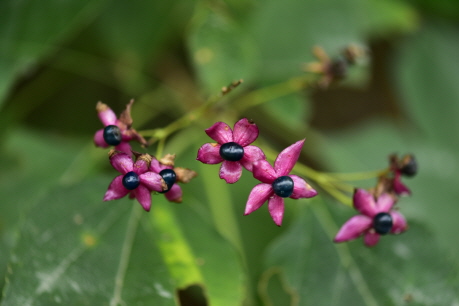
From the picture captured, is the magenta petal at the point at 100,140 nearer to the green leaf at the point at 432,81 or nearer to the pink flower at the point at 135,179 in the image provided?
the pink flower at the point at 135,179

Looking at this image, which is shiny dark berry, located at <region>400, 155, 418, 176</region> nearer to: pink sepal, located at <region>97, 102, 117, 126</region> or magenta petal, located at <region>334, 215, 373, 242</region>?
magenta petal, located at <region>334, 215, 373, 242</region>

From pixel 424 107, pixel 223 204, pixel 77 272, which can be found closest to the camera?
pixel 77 272

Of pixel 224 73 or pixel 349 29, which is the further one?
pixel 349 29

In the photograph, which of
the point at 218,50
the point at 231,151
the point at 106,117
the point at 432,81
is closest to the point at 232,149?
the point at 231,151

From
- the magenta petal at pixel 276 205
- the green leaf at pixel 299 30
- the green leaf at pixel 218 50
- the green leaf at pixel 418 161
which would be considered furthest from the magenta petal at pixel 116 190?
the green leaf at pixel 418 161

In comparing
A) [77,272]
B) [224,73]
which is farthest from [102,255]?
[224,73]

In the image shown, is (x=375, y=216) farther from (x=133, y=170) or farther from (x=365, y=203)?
(x=133, y=170)

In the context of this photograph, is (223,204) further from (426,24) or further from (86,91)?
(426,24)

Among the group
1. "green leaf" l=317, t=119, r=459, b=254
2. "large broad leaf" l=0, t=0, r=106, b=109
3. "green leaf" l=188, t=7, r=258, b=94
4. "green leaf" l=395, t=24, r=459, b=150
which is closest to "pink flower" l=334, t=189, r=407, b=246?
"green leaf" l=188, t=7, r=258, b=94
